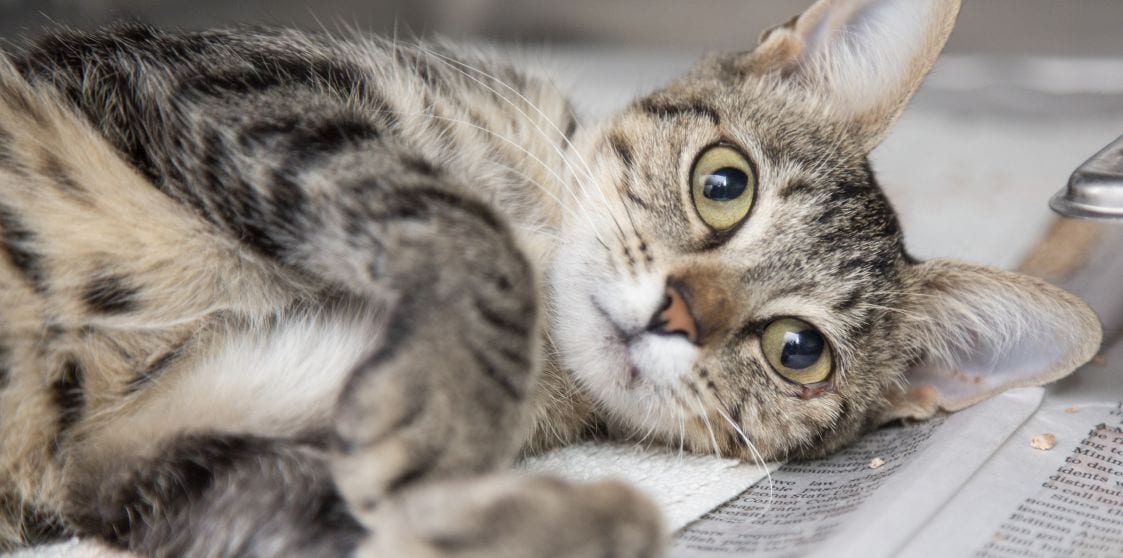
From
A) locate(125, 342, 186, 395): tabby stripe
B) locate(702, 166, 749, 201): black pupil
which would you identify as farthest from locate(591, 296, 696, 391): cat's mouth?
locate(125, 342, 186, 395): tabby stripe

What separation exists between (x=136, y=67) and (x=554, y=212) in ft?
2.02

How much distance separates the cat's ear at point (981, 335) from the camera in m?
1.45

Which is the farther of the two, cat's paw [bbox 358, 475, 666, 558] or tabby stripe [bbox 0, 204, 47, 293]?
tabby stripe [bbox 0, 204, 47, 293]

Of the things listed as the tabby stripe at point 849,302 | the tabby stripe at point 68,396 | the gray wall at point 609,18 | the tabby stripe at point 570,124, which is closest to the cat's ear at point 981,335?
the tabby stripe at point 849,302

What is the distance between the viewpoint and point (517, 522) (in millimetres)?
924

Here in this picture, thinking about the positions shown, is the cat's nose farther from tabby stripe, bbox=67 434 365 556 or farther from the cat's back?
tabby stripe, bbox=67 434 365 556

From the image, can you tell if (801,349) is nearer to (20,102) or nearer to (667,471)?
(667,471)

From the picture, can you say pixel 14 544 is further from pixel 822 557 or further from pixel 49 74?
pixel 822 557

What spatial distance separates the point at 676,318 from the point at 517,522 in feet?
1.50

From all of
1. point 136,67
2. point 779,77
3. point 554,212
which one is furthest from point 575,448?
point 136,67

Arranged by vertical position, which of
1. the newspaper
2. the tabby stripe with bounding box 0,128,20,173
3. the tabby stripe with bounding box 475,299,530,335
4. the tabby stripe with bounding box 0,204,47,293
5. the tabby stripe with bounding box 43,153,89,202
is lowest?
the newspaper

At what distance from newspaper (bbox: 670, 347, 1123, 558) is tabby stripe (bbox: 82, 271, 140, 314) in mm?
726

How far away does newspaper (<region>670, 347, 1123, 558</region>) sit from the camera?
3.88 feet

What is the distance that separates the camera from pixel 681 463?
1.44m
